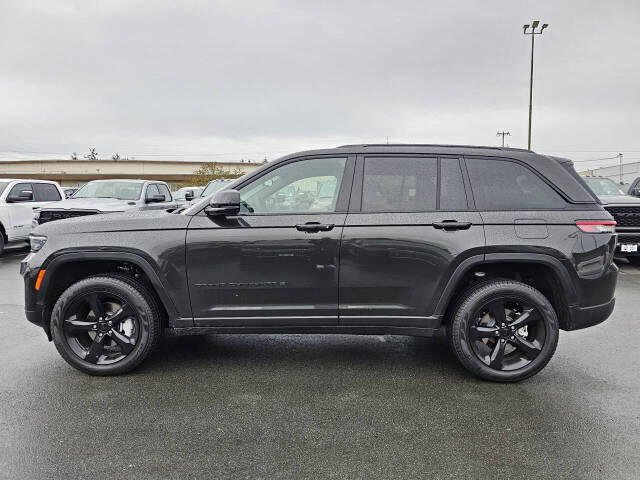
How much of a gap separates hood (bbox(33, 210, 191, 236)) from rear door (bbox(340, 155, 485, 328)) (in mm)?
1417

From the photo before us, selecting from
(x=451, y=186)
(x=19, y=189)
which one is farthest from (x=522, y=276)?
(x=19, y=189)

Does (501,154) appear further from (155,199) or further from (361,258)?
(155,199)

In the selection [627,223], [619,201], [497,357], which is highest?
[619,201]

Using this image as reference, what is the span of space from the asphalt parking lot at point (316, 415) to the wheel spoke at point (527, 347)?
0.25 meters

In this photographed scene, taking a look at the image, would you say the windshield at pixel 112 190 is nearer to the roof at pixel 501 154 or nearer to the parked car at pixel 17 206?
the parked car at pixel 17 206

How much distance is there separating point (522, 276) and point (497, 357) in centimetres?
75

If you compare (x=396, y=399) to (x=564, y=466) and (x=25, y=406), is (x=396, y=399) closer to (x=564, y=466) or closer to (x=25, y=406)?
(x=564, y=466)

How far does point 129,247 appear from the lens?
403 centimetres

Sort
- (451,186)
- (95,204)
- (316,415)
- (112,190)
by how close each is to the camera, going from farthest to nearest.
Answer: (112,190), (95,204), (451,186), (316,415)

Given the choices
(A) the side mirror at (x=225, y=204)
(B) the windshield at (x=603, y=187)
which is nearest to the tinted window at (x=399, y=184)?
(A) the side mirror at (x=225, y=204)

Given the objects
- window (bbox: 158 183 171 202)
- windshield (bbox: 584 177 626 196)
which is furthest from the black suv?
window (bbox: 158 183 171 202)

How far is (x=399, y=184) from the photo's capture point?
4.11 m

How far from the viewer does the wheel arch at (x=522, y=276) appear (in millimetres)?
3947

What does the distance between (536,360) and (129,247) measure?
337cm
